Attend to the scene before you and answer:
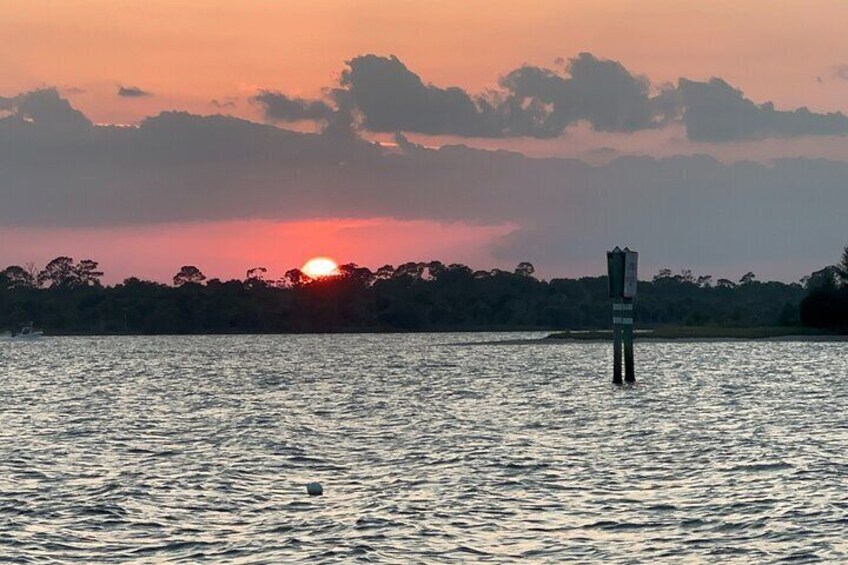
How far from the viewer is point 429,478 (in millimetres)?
28891

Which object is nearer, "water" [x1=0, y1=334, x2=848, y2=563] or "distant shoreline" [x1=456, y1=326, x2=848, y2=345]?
"water" [x1=0, y1=334, x2=848, y2=563]

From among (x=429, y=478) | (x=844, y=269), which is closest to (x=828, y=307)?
(x=844, y=269)

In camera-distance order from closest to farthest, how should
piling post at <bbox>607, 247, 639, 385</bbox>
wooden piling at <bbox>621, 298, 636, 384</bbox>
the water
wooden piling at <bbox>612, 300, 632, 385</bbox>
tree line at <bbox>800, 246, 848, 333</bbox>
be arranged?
the water → piling post at <bbox>607, 247, 639, 385</bbox> → wooden piling at <bbox>612, 300, 632, 385</bbox> → wooden piling at <bbox>621, 298, 636, 384</bbox> → tree line at <bbox>800, 246, 848, 333</bbox>

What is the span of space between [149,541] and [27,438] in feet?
68.0

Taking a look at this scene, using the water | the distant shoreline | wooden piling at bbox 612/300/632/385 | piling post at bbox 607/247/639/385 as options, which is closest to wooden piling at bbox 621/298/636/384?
piling post at bbox 607/247/639/385

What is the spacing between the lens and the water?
68.5ft

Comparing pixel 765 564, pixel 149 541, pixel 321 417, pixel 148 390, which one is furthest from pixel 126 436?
pixel 148 390

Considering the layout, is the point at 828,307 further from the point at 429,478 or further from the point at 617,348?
the point at 429,478

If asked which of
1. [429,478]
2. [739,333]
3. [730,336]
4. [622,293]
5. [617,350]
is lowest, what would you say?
[429,478]

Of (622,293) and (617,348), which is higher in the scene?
(622,293)

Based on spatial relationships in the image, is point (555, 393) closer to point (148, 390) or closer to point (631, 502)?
point (148, 390)

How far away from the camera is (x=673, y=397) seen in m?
59.7

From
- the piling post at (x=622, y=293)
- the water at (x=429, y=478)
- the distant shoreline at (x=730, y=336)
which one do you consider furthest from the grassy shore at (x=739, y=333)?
the water at (x=429, y=478)

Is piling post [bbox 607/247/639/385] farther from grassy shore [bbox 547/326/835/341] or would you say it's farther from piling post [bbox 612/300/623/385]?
grassy shore [bbox 547/326/835/341]
